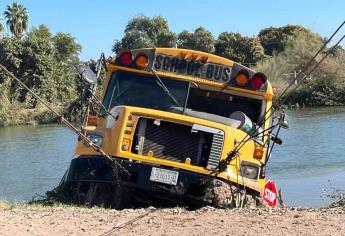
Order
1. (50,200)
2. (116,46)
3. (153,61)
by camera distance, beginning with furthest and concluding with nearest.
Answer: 1. (116,46)
2. (153,61)
3. (50,200)

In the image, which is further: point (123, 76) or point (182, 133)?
point (123, 76)

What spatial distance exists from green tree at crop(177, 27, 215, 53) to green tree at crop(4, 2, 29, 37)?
20817 mm

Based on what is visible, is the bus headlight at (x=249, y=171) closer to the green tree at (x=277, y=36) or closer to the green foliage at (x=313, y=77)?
the green foliage at (x=313, y=77)

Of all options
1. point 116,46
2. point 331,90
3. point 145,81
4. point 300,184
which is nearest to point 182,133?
point 145,81

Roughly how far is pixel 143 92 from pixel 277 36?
57367 mm

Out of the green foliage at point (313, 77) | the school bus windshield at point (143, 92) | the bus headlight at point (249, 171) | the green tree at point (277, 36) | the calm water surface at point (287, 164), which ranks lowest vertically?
the calm water surface at point (287, 164)

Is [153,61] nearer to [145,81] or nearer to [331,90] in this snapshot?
[145,81]

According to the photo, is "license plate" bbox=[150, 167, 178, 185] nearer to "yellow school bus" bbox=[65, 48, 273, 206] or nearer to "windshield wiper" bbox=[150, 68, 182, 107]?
"yellow school bus" bbox=[65, 48, 273, 206]

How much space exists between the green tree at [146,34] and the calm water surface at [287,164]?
101ft

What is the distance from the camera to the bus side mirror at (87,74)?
9.09 meters

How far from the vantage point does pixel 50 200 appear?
9500mm

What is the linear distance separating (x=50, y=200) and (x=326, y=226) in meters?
4.53

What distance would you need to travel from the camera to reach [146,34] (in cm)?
6419

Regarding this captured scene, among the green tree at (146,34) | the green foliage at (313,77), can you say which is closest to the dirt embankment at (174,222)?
the green foliage at (313,77)
